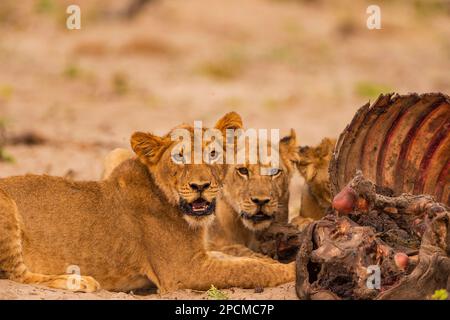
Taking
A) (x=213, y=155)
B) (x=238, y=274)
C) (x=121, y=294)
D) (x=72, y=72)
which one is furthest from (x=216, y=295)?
(x=72, y=72)

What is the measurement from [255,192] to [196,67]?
11.2 metres

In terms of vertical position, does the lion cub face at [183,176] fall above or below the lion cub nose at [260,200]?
above

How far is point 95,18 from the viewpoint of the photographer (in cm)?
2145

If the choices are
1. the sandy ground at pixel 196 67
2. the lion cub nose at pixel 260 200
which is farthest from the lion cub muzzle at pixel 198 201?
the sandy ground at pixel 196 67

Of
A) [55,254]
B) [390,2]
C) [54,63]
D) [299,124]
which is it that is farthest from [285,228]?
[390,2]

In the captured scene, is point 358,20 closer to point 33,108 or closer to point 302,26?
point 302,26

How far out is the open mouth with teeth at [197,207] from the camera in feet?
19.1

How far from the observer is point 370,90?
15375 mm

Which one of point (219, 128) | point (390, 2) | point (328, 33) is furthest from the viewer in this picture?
point (390, 2)

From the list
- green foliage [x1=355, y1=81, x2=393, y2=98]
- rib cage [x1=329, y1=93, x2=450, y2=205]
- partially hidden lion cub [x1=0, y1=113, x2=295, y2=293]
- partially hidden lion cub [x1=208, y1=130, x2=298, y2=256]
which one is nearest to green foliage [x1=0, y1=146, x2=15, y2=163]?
partially hidden lion cub [x1=208, y1=130, x2=298, y2=256]

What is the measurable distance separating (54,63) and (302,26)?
704 centimetres

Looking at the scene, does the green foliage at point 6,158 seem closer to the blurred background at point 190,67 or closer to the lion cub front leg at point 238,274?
the blurred background at point 190,67

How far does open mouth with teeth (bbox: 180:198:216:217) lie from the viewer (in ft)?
19.1

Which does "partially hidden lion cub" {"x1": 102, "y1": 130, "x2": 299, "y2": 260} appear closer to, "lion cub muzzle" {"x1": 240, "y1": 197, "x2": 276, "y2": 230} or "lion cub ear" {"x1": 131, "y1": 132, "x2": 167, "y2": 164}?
"lion cub muzzle" {"x1": 240, "y1": 197, "x2": 276, "y2": 230}
